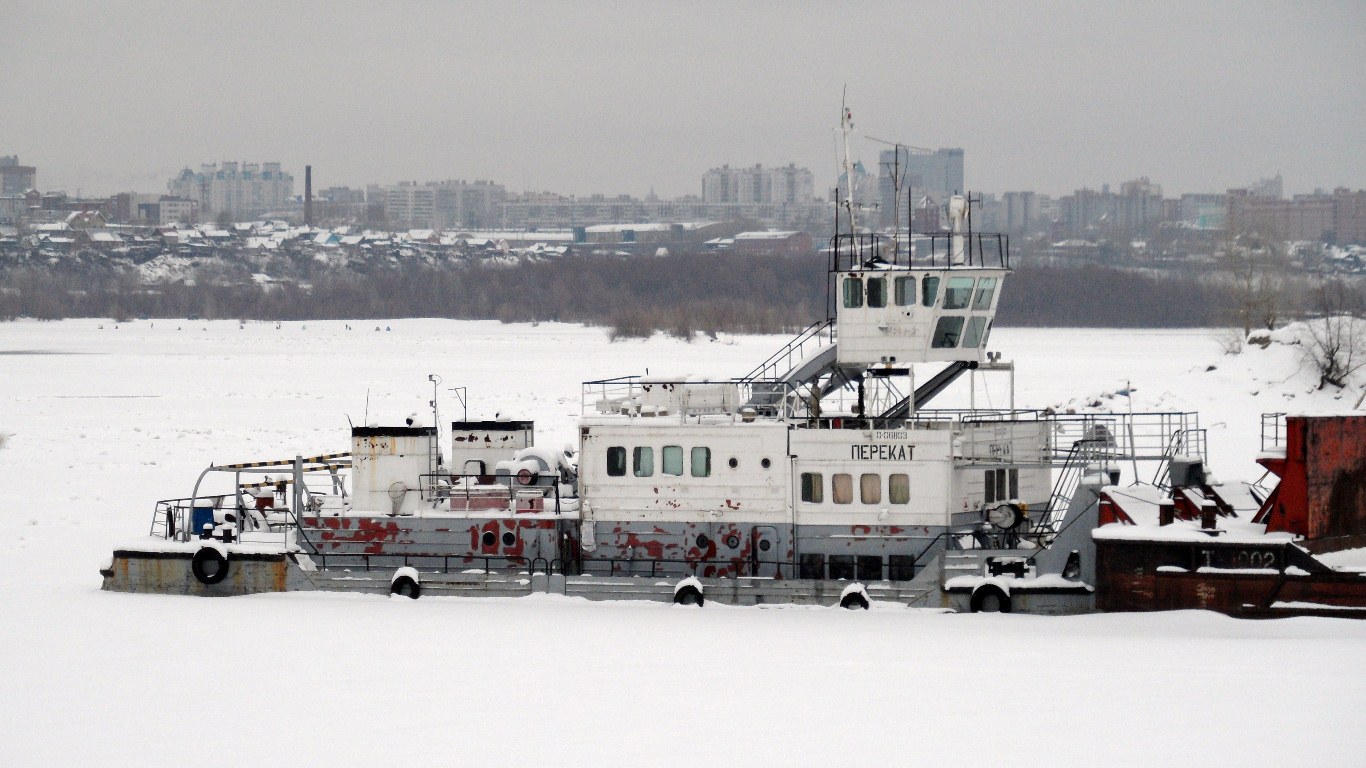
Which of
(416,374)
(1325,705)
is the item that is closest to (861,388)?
(1325,705)

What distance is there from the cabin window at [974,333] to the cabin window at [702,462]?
158 inches

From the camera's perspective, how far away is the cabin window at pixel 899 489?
2156 cm

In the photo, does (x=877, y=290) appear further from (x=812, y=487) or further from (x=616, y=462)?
(x=616, y=462)

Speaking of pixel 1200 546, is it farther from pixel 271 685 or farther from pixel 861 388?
pixel 271 685

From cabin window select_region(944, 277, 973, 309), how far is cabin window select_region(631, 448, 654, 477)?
15.4 feet

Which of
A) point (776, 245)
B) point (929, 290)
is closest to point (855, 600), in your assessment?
point (929, 290)

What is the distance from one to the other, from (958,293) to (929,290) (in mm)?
437

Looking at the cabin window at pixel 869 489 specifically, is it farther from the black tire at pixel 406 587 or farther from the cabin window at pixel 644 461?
the black tire at pixel 406 587

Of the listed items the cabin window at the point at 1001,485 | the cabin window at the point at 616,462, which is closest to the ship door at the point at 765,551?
the cabin window at the point at 616,462

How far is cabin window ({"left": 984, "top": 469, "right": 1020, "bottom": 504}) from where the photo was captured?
2214cm

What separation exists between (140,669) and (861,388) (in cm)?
1039

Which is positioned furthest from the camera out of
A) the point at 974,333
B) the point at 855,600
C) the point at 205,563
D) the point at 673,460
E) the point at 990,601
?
the point at 205,563

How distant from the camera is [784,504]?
71.5ft

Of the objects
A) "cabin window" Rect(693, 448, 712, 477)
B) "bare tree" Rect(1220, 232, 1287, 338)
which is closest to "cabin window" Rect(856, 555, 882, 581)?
"cabin window" Rect(693, 448, 712, 477)
